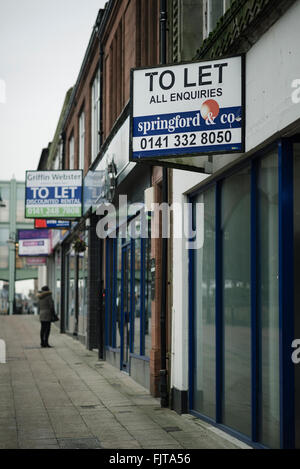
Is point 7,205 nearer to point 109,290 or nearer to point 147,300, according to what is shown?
point 109,290

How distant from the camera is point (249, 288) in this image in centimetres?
782

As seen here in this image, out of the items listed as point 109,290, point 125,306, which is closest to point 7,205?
point 109,290

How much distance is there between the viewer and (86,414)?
9867 millimetres

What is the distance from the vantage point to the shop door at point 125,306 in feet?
48.8

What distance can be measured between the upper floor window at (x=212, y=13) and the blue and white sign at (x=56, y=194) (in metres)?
10.9

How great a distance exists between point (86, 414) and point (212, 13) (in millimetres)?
5608

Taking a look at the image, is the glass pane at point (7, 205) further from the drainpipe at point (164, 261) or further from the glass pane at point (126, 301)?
the drainpipe at point (164, 261)

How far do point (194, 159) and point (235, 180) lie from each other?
723mm

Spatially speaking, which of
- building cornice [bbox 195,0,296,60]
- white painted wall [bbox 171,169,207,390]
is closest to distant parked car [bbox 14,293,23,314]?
white painted wall [bbox 171,169,207,390]

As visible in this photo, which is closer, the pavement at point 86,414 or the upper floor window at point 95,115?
the pavement at point 86,414

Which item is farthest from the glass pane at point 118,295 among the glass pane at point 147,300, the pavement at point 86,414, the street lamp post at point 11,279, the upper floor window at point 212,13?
the street lamp post at point 11,279

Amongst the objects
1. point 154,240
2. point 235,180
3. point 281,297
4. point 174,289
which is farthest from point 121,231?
point 281,297
